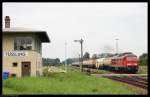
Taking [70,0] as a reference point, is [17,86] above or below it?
below

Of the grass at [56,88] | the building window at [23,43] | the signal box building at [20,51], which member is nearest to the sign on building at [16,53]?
the signal box building at [20,51]

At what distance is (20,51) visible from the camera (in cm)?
3466

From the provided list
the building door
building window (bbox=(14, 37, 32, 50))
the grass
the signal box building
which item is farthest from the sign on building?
the grass

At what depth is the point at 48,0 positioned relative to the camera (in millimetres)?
9797

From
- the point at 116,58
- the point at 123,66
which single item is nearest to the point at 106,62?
the point at 116,58

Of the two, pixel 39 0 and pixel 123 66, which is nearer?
pixel 39 0

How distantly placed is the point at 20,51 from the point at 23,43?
1036mm

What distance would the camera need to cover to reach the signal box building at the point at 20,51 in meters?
34.7

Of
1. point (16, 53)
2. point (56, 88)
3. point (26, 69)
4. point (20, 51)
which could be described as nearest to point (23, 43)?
point (20, 51)

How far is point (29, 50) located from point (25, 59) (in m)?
0.93

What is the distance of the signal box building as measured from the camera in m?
34.7

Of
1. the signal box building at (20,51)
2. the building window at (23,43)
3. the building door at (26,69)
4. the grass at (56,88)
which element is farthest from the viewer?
the building window at (23,43)

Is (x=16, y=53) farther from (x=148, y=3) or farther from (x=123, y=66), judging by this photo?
(x=148, y=3)

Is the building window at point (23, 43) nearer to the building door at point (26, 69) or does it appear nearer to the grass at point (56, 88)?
the building door at point (26, 69)
